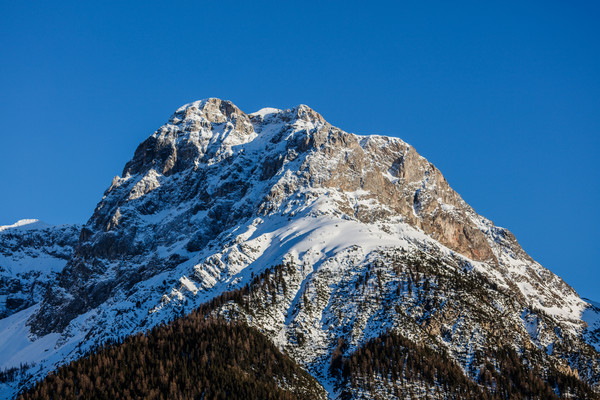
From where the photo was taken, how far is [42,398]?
198250mm

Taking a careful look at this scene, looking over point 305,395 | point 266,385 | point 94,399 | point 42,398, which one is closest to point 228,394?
point 266,385

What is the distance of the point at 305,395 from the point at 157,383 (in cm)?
4137

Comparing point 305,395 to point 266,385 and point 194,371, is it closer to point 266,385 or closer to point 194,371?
point 266,385

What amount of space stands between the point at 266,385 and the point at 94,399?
4714cm

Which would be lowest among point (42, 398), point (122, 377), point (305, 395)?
point (42, 398)

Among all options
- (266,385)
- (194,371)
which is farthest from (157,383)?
(266,385)

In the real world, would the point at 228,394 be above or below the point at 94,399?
above

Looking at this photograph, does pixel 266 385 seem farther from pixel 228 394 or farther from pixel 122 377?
pixel 122 377

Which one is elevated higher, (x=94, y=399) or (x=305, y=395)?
(x=305, y=395)

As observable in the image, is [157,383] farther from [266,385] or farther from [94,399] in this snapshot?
[266,385]

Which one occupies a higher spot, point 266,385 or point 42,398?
point 266,385

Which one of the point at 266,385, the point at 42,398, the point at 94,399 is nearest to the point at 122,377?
the point at 94,399

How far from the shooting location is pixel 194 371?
19825 centimetres

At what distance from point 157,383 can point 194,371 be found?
10.6 metres
